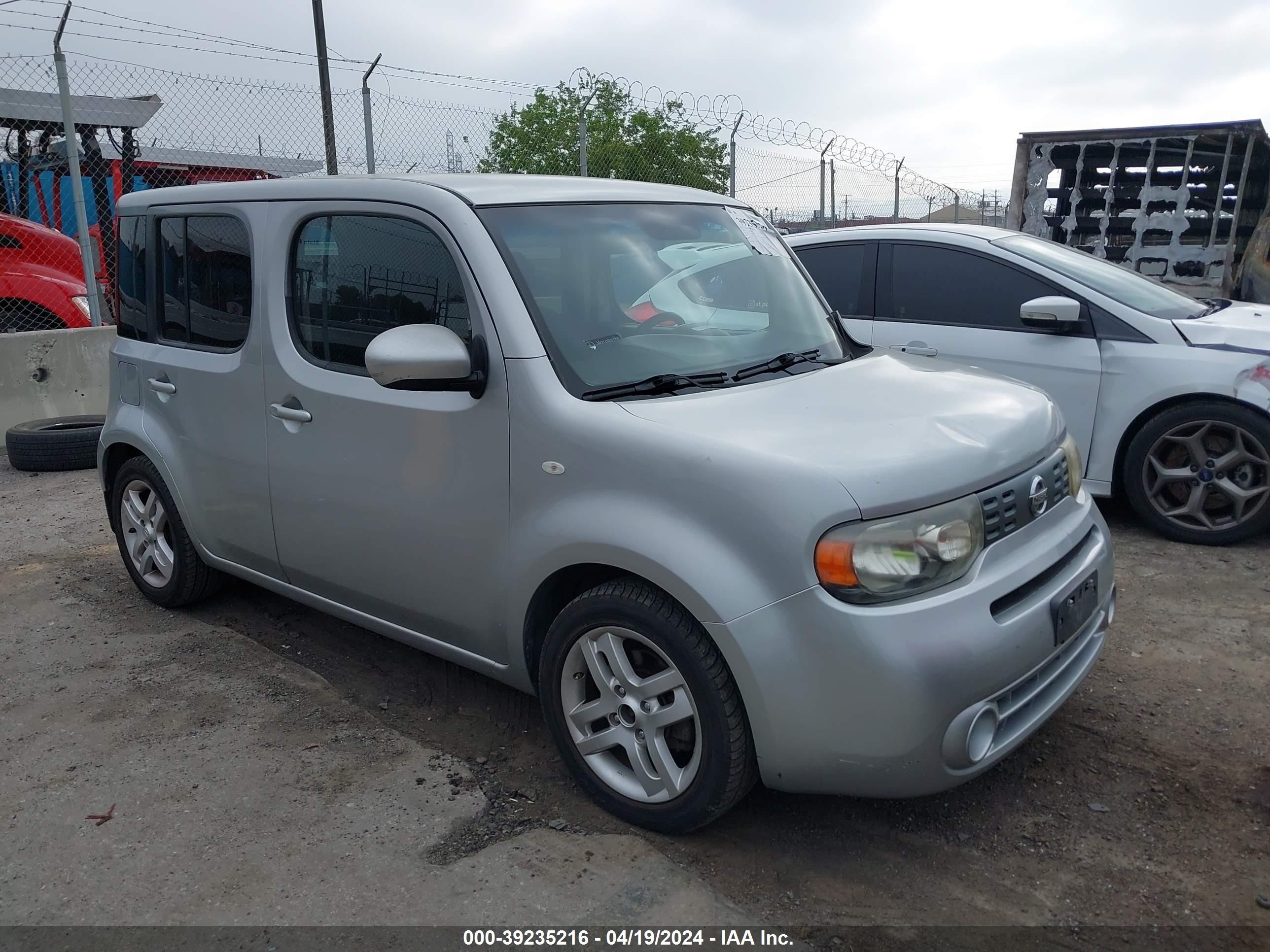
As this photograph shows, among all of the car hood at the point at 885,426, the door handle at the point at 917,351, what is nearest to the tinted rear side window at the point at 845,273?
the door handle at the point at 917,351

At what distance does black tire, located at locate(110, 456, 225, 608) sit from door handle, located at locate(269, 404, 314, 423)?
3.37ft

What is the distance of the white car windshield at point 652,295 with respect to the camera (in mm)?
3014

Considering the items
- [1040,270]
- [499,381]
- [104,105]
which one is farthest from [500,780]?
[104,105]

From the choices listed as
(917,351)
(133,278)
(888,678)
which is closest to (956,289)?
(917,351)

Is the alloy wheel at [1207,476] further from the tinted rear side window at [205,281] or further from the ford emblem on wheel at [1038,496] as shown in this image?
the tinted rear side window at [205,281]

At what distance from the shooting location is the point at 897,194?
51.1 ft

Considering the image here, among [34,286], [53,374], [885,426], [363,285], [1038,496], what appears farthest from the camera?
[34,286]

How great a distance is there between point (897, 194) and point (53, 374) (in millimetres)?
11905

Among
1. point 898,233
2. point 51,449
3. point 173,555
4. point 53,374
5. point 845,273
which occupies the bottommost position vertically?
point 51,449

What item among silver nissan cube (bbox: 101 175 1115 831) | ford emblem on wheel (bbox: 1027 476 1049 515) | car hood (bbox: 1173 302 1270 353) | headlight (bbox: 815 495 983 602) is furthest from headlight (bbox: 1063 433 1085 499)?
car hood (bbox: 1173 302 1270 353)

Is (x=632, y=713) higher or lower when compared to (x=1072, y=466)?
lower

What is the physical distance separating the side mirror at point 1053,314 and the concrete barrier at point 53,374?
22.8 ft

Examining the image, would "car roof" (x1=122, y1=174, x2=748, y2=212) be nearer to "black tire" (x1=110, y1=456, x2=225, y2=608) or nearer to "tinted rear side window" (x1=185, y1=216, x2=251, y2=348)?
"tinted rear side window" (x1=185, y1=216, x2=251, y2=348)

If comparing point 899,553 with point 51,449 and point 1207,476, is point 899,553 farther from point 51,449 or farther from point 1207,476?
point 51,449
